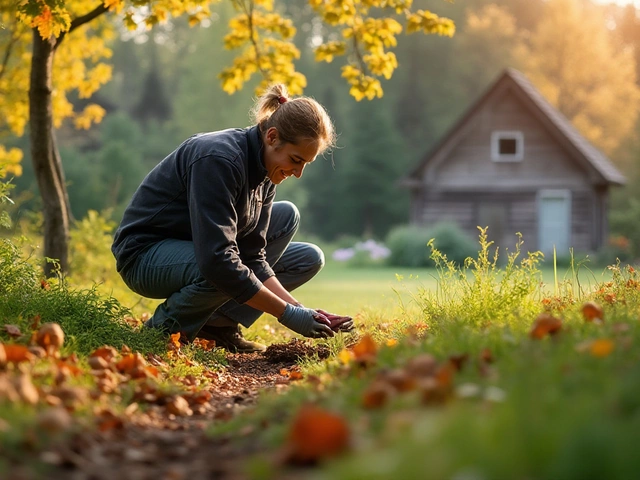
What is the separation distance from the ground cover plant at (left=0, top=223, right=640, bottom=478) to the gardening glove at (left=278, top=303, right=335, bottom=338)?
180mm

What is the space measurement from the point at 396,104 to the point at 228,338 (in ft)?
133

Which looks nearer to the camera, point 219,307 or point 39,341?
point 39,341

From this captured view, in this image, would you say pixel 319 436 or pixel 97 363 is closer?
pixel 319 436

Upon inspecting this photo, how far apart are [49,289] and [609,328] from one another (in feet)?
8.96

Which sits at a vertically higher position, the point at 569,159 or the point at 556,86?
the point at 556,86

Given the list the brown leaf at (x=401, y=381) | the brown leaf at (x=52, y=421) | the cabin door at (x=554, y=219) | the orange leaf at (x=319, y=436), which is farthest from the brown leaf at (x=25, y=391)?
the cabin door at (x=554, y=219)

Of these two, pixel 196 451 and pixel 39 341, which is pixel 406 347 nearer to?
pixel 196 451

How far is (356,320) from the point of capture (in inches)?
213

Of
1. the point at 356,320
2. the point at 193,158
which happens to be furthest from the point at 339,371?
the point at 356,320

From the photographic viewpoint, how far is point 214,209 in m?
3.85

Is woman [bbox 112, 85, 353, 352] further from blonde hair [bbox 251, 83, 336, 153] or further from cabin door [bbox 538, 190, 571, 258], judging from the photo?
cabin door [bbox 538, 190, 571, 258]

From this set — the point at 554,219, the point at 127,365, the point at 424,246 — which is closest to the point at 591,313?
the point at 127,365

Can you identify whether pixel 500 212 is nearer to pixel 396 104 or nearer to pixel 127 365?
pixel 396 104

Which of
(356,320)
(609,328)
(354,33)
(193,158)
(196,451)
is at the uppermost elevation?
(354,33)
